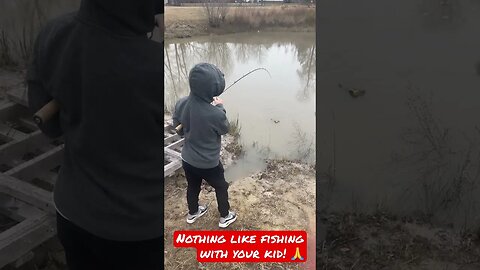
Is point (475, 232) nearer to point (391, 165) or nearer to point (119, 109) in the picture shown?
point (391, 165)

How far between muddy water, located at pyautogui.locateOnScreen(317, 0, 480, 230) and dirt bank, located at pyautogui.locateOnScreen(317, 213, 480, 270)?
0.08 meters

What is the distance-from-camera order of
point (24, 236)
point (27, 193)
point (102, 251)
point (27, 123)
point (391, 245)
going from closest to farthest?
1. point (102, 251)
2. point (24, 236)
3. point (27, 193)
4. point (391, 245)
5. point (27, 123)

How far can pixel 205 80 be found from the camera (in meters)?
1.00

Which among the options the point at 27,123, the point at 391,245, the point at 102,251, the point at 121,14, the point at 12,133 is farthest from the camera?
the point at 27,123

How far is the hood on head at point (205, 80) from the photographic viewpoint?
100cm

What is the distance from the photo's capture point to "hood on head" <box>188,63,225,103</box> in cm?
100

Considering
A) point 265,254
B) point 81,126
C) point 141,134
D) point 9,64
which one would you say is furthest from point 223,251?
point 9,64

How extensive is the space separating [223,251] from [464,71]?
149 centimetres

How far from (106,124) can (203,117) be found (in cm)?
24

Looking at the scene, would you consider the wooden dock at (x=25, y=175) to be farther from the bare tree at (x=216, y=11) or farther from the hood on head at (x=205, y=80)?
the bare tree at (x=216, y=11)

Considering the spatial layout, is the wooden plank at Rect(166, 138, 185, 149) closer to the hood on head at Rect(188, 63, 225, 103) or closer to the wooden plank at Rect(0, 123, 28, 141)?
the hood on head at Rect(188, 63, 225, 103)

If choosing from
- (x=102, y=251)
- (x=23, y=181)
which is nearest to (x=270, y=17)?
(x=102, y=251)

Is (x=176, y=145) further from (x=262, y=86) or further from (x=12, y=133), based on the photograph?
(x=12, y=133)

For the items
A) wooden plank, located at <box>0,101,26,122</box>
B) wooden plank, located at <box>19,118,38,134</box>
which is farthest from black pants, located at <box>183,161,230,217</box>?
wooden plank, located at <box>0,101,26,122</box>
